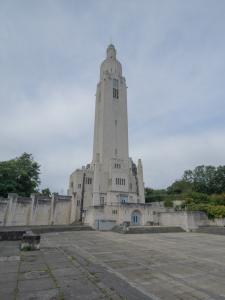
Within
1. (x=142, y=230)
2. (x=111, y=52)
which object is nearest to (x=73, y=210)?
(x=142, y=230)

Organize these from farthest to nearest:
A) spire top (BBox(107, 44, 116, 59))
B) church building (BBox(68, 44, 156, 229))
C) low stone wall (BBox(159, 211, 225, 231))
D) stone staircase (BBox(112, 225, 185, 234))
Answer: spire top (BBox(107, 44, 116, 59)) < church building (BBox(68, 44, 156, 229)) < low stone wall (BBox(159, 211, 225, 231)) < stone staircase (BBox(112, 225, 185, 234))

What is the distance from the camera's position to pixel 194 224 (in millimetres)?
24859

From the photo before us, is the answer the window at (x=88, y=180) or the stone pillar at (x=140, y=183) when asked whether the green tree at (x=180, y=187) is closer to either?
the stone pillar at (x=140, y=183)

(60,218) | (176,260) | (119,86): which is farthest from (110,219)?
(119,86)

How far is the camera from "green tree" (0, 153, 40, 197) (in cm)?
3173

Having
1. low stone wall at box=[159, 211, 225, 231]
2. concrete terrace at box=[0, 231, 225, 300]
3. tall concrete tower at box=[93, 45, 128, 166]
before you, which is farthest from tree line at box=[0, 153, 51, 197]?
concrete terrace at box=[0, 231, 225, 300]

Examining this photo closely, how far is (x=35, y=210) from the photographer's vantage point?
28.5 metres

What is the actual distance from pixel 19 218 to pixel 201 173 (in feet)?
148

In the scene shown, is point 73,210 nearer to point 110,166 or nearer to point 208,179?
point 110,166

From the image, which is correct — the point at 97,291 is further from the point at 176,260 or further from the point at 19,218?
the point at 19,218

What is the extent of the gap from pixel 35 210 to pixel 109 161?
18563 mm

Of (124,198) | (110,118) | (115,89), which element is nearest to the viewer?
(124,198)

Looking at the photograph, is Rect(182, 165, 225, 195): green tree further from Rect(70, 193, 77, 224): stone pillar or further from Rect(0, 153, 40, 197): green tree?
Rect(0, 153, 40, 197): green tree

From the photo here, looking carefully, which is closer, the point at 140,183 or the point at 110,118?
the point at 140,183
